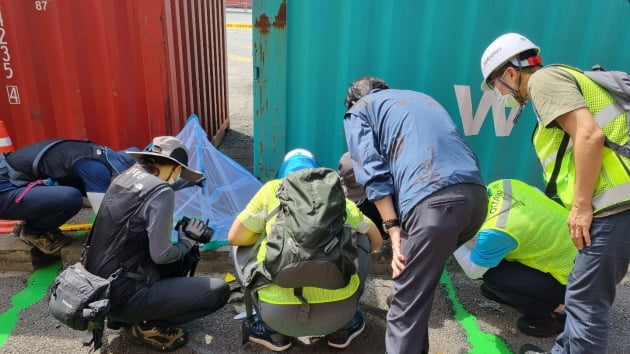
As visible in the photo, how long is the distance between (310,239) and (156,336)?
1.16m

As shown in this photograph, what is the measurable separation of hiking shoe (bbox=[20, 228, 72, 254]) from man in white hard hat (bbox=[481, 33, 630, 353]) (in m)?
3.07

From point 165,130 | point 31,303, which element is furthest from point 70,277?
point 165,130

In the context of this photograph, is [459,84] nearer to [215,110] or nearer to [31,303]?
[215,110]

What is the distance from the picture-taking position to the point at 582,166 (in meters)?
1.90

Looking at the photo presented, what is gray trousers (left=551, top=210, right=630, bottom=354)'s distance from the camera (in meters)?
1.97

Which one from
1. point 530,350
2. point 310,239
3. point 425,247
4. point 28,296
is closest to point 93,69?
point 28,296

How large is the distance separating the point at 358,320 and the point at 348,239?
2.68 ft

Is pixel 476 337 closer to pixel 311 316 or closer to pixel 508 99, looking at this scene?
pixel 311 316

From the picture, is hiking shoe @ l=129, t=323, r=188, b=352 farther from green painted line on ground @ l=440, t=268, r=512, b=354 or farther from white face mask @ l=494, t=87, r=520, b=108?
white face mask @ l=494, t=87, r=520, b=108

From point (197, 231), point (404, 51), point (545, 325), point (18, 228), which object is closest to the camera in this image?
point (197, 231)

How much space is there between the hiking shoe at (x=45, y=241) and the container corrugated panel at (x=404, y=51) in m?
1.68

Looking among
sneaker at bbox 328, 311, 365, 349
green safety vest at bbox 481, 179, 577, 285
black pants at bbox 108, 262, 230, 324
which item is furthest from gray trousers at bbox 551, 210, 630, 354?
black pants at bbox 108, 262, 230, 324

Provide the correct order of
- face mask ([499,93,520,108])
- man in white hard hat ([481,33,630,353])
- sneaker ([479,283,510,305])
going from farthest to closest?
sneaker ([479,283,510,305]) < face mask ([499,93,520,108]) < man in white hard hat ([481,33,630,353])

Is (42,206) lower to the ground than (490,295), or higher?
higher
